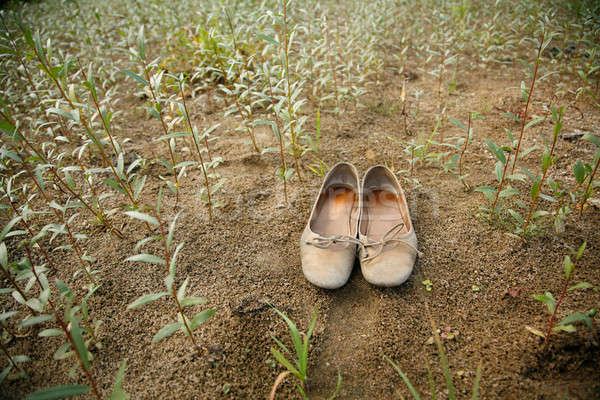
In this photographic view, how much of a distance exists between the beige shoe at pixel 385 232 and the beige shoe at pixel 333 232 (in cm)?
7

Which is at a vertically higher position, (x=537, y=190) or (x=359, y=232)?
(x=537, y=190)

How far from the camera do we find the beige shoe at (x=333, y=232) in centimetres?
170

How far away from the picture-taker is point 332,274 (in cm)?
168

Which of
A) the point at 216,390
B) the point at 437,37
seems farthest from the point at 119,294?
the point at 437,37

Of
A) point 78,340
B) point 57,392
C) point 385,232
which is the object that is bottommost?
point 385,232

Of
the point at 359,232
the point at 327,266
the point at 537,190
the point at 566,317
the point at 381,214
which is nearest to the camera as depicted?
the point at 566,317

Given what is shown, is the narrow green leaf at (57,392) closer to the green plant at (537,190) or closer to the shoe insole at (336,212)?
the shoe insole at (336,212)

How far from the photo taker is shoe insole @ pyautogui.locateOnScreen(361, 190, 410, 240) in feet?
6.57

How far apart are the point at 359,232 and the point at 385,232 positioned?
216 millimetres

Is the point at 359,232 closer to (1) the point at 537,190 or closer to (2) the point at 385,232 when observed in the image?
(2) the point at 385,232

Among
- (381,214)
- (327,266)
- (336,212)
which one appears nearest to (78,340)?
(327,266)

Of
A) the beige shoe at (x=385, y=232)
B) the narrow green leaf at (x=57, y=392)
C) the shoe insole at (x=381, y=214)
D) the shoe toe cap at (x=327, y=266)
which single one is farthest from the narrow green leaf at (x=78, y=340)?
the shoe insole at (x=381, y=214)

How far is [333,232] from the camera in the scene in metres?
2.03

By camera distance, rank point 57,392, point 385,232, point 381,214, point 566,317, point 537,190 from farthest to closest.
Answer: point 381,214 < point 385,232 < point 537,190 < point 566,317 < point 57,392
